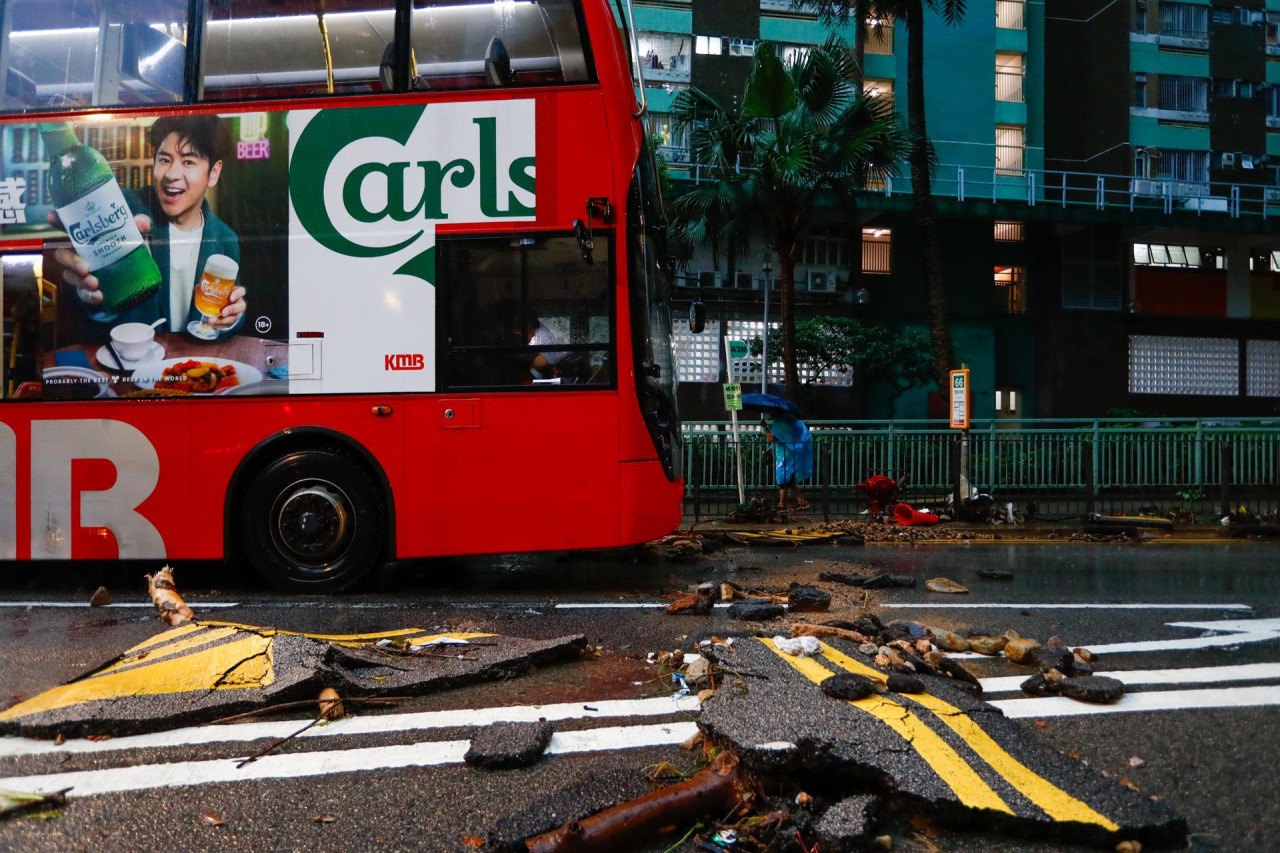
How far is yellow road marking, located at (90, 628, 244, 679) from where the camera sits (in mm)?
4145

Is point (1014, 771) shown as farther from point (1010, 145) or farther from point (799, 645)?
point (1010, 145)

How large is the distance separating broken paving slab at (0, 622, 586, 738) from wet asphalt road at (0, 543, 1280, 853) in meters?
0.19

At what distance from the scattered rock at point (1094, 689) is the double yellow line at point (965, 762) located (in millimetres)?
826

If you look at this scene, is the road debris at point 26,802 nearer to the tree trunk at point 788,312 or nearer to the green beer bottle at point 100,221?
the green beer bottle at point 100,221

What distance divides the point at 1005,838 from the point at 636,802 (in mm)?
1084

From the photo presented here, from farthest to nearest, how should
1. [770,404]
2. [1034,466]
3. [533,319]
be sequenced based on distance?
[1034,466], [770,404], [533,319]

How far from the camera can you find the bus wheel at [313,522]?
688 centimetres

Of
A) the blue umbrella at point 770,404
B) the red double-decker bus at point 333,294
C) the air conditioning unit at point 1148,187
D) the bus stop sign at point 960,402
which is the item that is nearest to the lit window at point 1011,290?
the air conditioning unit at point 1148,187

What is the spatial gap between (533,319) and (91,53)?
4.22m

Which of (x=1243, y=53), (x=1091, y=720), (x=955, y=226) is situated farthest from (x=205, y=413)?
(x=1243, y=53)

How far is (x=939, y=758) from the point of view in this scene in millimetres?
2936

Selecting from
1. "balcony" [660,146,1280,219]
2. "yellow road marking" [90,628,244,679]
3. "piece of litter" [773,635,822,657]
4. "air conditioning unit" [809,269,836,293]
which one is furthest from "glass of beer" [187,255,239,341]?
"air conditioning unit" [809,269,836,293]

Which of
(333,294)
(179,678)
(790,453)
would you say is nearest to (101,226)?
(333,294)

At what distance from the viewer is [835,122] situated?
1780 centimetres
